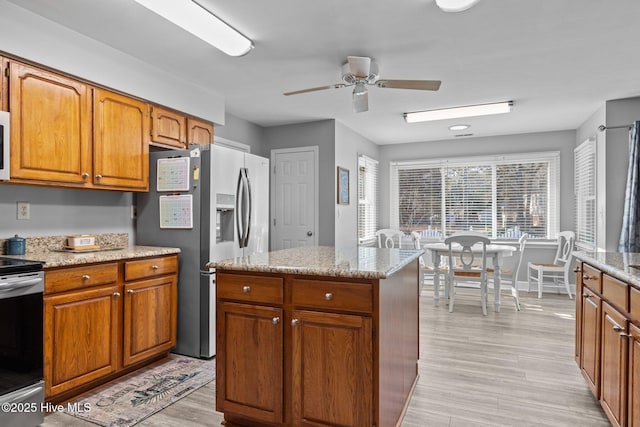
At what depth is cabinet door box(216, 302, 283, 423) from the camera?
76.9 inches

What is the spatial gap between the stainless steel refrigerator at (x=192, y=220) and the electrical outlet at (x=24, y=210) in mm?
860

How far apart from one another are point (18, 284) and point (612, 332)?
9.93ft

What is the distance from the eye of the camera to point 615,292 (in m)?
1.91

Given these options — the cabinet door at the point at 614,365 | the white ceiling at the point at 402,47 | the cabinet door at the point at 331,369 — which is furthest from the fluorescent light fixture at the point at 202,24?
the cabinet door at the point at 614,365

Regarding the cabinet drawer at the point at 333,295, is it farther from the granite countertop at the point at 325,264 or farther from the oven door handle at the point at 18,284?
the oven door handle at the point at 18,284

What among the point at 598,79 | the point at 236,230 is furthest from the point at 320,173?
the point at 598,79

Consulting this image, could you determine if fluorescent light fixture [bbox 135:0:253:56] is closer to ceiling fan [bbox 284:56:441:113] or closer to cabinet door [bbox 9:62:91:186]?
ceiling fan [bbox 284:56:441:113]

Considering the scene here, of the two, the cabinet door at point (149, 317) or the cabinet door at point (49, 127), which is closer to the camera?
the cabinet door at point (49, 127)

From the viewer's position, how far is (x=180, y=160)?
3.25 metres

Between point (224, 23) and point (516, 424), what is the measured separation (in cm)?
295

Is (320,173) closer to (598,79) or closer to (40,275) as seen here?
(598,79)

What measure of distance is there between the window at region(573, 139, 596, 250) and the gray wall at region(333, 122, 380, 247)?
295 centimetres

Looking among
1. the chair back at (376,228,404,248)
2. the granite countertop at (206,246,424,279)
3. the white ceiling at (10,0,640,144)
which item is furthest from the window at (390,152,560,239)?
the granite countertop at (206,246,424,279)

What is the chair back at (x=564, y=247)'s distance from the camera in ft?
17.4
